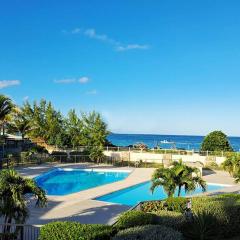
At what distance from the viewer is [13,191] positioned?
407 inches

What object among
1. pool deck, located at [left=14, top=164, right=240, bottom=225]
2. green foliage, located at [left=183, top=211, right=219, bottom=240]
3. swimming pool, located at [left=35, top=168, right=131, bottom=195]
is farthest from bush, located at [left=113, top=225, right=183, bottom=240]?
swimming pool, located at [left=35, top=168, right=131, bottom=195]

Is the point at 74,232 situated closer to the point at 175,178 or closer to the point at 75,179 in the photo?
the point at 175,178

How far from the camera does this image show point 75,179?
28922mm

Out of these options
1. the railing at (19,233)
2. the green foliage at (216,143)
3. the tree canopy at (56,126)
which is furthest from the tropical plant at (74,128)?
the railing at (19,233)

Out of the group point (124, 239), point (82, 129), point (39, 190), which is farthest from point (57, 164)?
point (124, 239)

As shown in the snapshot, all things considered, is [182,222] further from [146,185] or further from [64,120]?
[64,120]

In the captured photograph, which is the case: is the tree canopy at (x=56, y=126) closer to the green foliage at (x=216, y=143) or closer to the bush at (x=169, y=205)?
the green foliage at (x=216, y=143)

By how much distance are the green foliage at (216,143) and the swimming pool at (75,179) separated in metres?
Answer: 10.3

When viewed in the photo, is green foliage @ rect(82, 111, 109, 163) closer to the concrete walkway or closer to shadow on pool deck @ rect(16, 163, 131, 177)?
shadow on pool deck @ rect(16, 163, 131, 177)

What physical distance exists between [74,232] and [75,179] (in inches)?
810

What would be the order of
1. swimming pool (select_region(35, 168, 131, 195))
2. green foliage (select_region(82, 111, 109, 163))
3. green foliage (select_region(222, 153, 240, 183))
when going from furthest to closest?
green foliage (select_region(82, 111, 109, 163)) → swimming pool (select_region(35, 168, 131, 195)) → green foliage (select_region(222, 153, 240, 183))

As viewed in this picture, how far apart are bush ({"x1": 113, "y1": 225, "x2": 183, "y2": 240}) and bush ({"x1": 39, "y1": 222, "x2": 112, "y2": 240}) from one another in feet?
1.85

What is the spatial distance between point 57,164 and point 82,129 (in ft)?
23.6

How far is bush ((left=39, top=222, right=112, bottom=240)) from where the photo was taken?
8.50 meters
